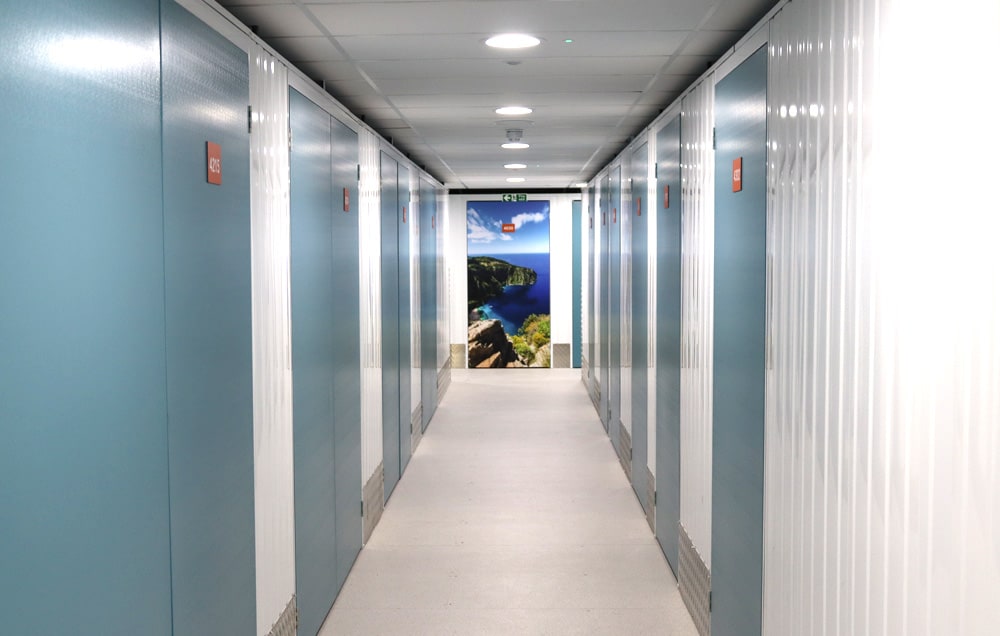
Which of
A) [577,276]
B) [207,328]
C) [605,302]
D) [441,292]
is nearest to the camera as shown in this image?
[207,328]

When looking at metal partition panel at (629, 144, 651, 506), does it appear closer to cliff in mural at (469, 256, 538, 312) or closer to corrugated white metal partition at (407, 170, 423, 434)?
corrugated white metal partition at (407, 170, 423, 434)

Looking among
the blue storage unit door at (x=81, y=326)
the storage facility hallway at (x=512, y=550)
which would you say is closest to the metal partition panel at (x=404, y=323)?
the storage facility hallway at (x=512, y=550)

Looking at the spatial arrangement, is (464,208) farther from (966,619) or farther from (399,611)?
(966,619)

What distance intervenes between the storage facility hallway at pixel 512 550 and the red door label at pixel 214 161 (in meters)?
2.69

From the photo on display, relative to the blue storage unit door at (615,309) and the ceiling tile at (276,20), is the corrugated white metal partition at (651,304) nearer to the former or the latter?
the blue storage unit door at (615,309)

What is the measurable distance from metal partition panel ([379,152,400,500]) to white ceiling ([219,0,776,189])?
53cm

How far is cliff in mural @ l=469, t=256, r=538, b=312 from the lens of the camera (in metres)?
15.1

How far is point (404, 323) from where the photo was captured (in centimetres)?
821

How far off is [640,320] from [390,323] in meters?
2.01

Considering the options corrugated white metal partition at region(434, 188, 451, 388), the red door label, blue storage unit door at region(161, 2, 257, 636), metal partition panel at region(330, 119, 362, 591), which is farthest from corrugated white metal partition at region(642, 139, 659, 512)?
corrugated white metal partition at region(434, 188, 451, 388)

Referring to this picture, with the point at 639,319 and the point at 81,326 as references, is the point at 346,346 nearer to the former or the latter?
the point at 639,319

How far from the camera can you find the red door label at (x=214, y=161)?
295 centimetres

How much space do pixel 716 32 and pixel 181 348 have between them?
107 inches

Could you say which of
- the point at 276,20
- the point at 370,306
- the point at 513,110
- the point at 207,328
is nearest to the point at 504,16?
the point at 276,20
